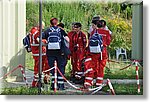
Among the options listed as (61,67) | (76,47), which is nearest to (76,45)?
(76,47)

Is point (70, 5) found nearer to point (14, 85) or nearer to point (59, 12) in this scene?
point (59, 12)

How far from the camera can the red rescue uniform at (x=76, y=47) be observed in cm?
676

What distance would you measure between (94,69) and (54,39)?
0.85 meters

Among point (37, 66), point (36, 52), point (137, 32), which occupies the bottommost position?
point (37, 66)

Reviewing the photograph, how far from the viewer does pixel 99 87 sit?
6.77m

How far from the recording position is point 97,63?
679cm

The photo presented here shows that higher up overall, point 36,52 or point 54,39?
point 54,39

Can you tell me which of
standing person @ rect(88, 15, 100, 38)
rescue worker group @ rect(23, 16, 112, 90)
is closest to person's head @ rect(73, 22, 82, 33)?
rescue worker group @ rect(23, 16, 112, 90)

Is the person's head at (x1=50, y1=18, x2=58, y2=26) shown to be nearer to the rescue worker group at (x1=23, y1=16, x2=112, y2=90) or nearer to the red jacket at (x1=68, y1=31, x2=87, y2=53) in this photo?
the rescue worker group at (x1=23, y1=16, x2=112, y2=90)

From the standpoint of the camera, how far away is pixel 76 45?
6793 millimetres

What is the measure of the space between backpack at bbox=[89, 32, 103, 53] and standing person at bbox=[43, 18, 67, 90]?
465 mm

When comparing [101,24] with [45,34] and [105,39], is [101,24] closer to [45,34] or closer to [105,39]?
[105,39]

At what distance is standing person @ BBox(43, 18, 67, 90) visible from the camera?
6734mm

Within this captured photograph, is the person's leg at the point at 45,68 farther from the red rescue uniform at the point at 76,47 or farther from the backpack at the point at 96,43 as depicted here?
the backpack at the point at 96,43
